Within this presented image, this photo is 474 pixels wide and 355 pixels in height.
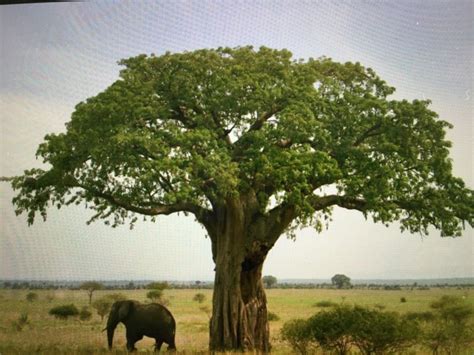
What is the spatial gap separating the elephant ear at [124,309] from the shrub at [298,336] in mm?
1376

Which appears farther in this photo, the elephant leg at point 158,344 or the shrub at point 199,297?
the shrub at point 199,297

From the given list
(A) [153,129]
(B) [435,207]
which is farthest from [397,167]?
(A) [153,129]

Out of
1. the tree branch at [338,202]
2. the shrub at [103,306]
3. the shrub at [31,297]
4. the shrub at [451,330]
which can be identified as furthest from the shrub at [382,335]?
the shrub at [31,297]

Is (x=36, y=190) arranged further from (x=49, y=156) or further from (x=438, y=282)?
(x=438, y=282)

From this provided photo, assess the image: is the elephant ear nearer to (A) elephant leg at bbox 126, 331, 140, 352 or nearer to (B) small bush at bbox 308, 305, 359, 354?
(A) elephant leg at bbox 126, 331, 140, 352

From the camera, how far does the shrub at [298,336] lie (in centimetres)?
619

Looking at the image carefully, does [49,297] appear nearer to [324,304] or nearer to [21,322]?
[21,322]

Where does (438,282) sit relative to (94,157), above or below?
below

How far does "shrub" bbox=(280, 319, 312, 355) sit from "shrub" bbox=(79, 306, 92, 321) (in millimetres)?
1928

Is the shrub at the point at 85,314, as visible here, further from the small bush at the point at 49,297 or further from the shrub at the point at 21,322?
the shrub at the point at 21,322

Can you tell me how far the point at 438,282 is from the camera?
21.5 ft

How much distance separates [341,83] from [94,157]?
215cm

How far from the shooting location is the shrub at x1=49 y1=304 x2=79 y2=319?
23.1ft

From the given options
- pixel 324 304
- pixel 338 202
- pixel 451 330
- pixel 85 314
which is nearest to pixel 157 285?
pixel 85 314
